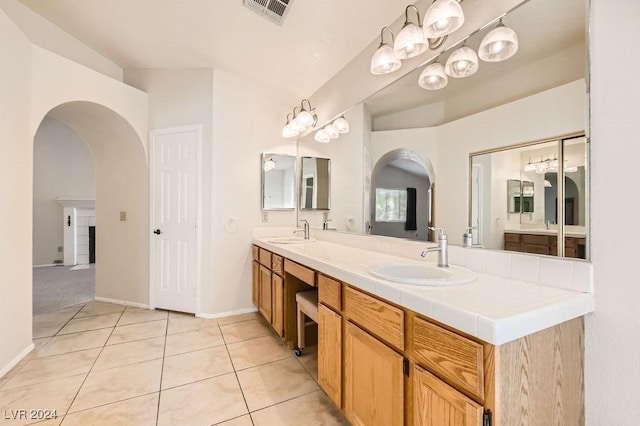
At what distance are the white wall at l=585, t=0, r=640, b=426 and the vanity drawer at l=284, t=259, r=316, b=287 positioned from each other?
1271mm

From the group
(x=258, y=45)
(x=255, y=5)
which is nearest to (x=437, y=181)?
(x=255, y=5)

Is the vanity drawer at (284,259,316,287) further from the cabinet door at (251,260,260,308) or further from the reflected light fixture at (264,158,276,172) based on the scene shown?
the reflected light fixture at (264,158,276,172)

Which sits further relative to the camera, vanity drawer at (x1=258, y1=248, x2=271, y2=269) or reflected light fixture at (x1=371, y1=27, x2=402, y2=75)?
vanity drawer at (x1=258, y1=248, x2=271, y2=269)

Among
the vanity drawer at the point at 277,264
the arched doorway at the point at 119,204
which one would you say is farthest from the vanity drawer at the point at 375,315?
the arched doorway at the point at 119,204

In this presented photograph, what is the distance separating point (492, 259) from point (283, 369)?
1540 mm

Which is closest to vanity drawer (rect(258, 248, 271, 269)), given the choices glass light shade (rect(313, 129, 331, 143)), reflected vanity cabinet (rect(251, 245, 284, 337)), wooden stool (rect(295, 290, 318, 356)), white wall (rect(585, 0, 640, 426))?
reflected vanity cabinet (rect(251, 245, 284, 337))

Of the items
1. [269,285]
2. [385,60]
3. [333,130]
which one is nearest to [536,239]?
[385,60]

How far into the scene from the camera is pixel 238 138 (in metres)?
3.07

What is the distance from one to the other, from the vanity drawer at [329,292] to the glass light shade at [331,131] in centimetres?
146

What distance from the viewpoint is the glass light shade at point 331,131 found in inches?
105

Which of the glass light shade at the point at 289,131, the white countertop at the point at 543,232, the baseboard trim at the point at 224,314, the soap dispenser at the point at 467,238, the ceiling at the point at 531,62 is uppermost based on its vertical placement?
the glass light shade at the point at 289,131

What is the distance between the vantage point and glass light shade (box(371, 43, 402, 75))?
169 cm

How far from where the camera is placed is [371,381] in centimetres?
124

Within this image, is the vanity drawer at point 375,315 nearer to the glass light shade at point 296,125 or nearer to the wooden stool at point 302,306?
the wooden stool at point 302,306
